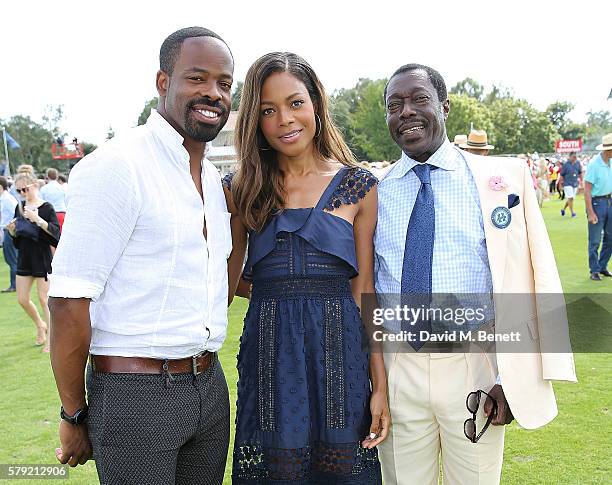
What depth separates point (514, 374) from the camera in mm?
2699

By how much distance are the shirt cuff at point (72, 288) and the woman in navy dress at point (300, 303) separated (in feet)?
2.72

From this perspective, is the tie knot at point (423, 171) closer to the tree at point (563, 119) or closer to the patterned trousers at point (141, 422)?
the patterned trousers at point (141, 422)

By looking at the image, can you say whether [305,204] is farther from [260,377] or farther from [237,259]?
[260,377]

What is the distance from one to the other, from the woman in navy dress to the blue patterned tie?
0.63ft

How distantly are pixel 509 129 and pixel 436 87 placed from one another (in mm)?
65108

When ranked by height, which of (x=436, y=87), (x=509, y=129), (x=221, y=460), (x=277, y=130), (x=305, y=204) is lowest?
(x=221, y=460)

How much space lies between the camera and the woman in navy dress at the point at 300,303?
2.66 meters

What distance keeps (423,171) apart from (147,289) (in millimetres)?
1390

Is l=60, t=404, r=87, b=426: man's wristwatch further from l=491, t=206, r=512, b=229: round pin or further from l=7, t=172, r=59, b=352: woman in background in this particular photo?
l=7, t=172, r=59, b=352: woman in background

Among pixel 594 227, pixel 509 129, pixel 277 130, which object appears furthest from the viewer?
pixel 509 129

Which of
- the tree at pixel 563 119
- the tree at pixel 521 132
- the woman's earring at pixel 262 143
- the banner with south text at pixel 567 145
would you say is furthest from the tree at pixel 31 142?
the woman's earring at pixel 262 143

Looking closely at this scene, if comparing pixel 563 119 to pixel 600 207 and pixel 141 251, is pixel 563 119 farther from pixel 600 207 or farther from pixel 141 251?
pixel 141 251

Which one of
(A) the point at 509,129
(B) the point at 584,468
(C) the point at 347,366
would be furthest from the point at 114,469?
(A) the point at 509,129

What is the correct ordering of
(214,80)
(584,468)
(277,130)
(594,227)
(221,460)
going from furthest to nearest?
(594,227), (584,468), (277,130), (221,460), (214,80)
